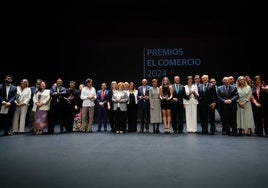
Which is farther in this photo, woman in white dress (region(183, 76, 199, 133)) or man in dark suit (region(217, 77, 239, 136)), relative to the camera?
woman in white dress (region(183, 76, 199, 133))

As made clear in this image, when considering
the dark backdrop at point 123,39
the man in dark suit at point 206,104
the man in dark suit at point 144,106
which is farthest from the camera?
the dark backdrop at point 123,39

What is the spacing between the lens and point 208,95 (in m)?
5.52

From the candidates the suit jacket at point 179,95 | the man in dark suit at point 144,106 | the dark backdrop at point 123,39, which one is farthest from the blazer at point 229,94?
the dark backdrop at point 123,39

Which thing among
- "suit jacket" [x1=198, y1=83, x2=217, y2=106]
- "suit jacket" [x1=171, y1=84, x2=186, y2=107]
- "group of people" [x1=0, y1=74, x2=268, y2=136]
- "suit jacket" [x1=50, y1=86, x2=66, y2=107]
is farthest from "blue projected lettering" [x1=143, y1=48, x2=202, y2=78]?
"suit jacket" [x1=50, y1=86, x2=66, y2=107]

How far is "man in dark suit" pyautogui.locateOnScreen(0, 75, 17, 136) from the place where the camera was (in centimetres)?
550

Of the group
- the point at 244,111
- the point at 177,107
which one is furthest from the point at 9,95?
the point at 244,111

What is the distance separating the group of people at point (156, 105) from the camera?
5223 mm

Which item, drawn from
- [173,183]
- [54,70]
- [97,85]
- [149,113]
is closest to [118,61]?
[97,85]

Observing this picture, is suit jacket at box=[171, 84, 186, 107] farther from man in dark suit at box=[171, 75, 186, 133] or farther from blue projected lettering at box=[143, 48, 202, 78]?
blue projected lettering at box=[143, 48, 202, 78]

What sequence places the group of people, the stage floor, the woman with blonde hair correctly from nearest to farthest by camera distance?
1. the stage floor
2. the woman with blonde hair
3. the group of people

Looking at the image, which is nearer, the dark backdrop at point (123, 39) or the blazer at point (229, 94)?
the blazer at point (229, 94)

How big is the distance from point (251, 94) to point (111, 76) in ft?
17.3

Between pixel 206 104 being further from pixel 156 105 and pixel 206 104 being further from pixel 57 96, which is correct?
pixel 57 96

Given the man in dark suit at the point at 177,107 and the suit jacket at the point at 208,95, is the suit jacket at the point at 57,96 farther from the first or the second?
the suit jacket at the point at 208,95
